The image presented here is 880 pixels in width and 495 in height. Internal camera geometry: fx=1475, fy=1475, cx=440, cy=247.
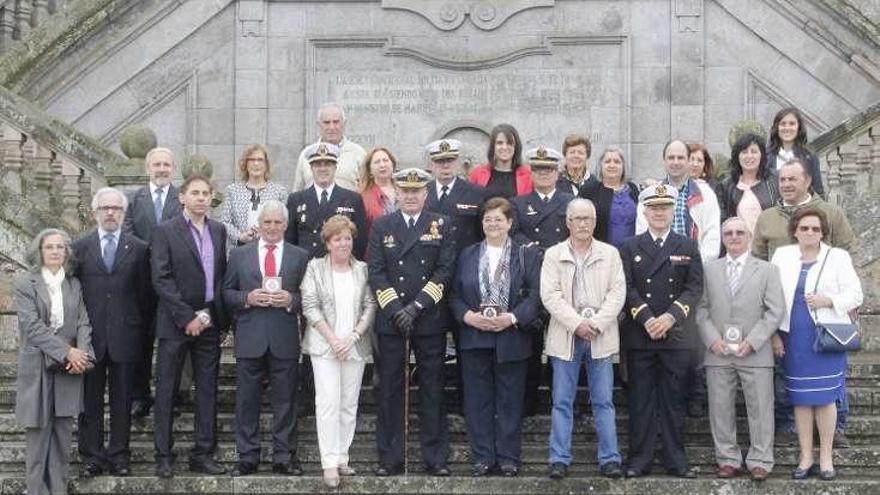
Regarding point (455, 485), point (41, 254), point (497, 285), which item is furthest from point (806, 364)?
point (41, 254)

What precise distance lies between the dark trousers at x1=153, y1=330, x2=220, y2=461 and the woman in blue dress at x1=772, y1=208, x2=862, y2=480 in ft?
13.3

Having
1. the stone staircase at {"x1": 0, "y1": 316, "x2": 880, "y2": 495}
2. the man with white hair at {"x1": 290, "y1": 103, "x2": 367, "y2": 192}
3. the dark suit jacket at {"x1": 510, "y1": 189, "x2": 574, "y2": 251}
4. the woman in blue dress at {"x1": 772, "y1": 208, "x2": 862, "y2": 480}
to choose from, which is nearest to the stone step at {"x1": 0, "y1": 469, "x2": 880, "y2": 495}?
the stone staircase at {"x1": 0, "y1": 316, "x2": 880, "y2": 495}

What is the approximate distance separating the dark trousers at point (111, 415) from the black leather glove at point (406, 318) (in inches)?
76.0

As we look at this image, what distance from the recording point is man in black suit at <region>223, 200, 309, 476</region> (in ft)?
34.0

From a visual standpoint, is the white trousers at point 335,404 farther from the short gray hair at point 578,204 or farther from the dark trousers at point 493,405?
the short gray hair at point 578,204

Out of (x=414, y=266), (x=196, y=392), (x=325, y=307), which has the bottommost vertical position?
(x=196, y=392)

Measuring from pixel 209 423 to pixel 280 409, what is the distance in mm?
520

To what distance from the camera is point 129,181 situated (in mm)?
13727

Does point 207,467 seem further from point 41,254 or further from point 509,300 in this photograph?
point 509,300

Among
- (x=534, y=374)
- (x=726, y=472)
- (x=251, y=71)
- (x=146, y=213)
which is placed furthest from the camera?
(x=251, y=71)

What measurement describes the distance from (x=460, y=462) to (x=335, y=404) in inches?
44.2

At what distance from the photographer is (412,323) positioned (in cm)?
1035

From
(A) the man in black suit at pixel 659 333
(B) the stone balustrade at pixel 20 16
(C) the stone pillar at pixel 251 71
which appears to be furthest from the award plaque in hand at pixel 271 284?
(B) the stone balustrade at pixel 20 16

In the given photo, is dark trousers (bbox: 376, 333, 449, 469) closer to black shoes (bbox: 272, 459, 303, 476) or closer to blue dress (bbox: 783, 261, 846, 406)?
black shoes (bbox: 272, 459, 303, 476)
